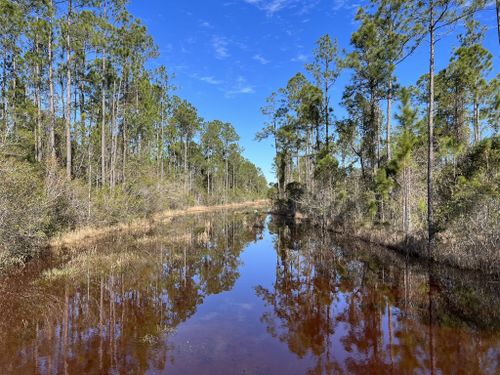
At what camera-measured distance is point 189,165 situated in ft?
181

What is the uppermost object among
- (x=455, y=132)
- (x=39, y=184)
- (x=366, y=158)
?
(x=455, y=132)

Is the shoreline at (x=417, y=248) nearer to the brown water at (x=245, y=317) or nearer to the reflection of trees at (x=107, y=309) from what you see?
the brown water at (x=245, y=317)

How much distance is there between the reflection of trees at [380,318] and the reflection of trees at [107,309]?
226cm

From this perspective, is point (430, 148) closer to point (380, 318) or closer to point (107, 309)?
point (380, 318)

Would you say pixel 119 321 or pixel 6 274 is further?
pixel 6 274

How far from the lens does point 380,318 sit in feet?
21.9

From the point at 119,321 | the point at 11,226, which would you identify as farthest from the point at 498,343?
the point at 11,226

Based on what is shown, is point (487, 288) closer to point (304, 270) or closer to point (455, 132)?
point (304, 270)

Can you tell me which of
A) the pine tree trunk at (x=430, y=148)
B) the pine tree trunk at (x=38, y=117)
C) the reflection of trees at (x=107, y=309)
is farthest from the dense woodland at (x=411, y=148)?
the pine tree trunk at (x=38, y=117)

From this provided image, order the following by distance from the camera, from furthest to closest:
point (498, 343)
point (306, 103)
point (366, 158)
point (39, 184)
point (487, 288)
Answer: point (306, 103)
point (366, 158)
point (39, 184)
point (487, 288)
point (498, 343)

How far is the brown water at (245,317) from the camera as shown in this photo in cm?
494

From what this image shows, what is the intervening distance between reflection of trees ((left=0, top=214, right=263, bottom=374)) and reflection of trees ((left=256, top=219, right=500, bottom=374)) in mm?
2258

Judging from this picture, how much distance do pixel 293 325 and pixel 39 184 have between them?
37.9ft

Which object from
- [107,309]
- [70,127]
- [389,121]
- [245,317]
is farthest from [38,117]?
[389,121]
